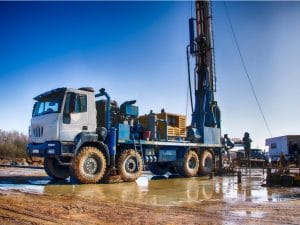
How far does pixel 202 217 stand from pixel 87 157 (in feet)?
21.3

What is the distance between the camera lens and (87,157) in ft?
38.2

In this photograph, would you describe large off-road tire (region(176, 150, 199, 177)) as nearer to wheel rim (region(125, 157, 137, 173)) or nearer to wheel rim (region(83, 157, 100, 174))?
wheel rim (region(125, 157, 137, 173))

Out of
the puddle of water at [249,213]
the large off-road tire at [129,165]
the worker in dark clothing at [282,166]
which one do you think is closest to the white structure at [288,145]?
the worker in dark clothing at [282,166]

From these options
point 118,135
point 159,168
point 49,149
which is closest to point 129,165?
point 118,135

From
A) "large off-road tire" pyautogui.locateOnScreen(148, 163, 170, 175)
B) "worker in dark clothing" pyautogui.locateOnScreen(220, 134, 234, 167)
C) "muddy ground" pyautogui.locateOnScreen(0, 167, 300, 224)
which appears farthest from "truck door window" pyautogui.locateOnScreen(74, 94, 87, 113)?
"worker in dark clothing" pyautogui.locateOnScreen(220, 134, 234, 167)

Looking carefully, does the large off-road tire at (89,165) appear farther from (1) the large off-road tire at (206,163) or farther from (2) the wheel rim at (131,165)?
(1) the large off-road tire at (206,163)

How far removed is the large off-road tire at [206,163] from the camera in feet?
57.3

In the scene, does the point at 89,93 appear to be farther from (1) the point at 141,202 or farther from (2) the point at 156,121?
(1) the point at 141,202

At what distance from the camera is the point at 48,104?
39.7ft

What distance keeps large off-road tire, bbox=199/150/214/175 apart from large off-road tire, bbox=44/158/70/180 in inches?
279

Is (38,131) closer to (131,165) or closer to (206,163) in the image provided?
(131,165)

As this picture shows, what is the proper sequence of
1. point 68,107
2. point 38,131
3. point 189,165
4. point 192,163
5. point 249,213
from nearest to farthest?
1. point 249,213
2. point 68,107
3. point 38,131
4. point 189,165
5. point 192,163

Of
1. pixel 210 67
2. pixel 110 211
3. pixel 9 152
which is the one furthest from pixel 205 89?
pixel 9 152

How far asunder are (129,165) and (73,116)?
3.12 m
